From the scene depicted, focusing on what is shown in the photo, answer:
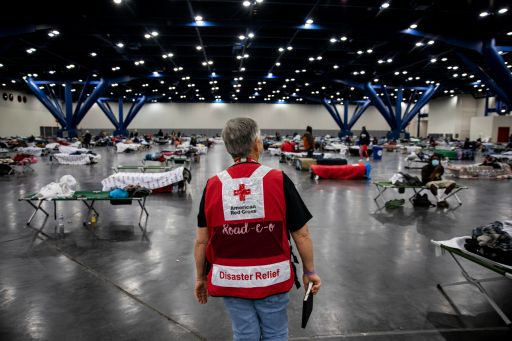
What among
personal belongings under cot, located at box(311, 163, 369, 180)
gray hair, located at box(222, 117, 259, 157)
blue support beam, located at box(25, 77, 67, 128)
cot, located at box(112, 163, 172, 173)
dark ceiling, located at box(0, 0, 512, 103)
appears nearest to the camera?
gray hair, located at box(222, 117, 259, 157)

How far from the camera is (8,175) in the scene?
580 inches

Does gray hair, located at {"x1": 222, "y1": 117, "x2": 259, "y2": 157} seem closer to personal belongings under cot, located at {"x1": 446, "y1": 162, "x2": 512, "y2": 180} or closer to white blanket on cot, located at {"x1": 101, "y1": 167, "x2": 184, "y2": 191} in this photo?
white blanket on cot, located at {"x1": 101, "y1": 167, "x2": 184, "y2": 191}

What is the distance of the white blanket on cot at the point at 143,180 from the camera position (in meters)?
9.94

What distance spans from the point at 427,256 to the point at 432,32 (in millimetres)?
15218

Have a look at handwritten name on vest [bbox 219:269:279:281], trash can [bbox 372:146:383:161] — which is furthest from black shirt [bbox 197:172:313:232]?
trash can [bbox 372:146:383:161]

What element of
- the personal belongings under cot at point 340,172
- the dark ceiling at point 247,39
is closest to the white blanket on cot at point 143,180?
the personal belongings under cot at point 340,172

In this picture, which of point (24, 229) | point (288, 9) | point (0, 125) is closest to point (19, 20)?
point (288, 9)

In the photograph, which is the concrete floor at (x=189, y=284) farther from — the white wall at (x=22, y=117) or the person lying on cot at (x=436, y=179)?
the white wall at (x=22, y=117)

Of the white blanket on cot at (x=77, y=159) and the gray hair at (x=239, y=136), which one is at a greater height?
the gray hair at (x=239, y=136)

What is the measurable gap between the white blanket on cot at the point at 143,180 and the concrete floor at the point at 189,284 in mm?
1854

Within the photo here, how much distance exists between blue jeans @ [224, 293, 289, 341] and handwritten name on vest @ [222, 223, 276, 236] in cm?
37

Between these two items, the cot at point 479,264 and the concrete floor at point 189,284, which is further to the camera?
the cot at point 479,264

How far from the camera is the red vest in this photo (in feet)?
6.18

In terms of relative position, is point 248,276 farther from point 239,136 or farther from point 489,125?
→ point 489,125
